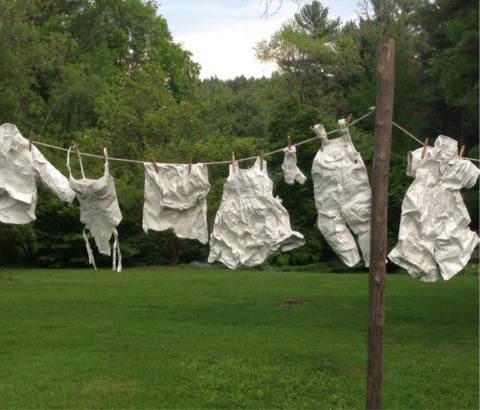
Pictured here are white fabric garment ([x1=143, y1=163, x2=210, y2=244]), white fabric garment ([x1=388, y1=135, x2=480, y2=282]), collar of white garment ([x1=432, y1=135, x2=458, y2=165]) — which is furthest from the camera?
white fabric garment ([x1=143, y1=163, x2=210, y2=244])

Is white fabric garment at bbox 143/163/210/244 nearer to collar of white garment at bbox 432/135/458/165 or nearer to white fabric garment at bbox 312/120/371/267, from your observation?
white fabric garment at bbox 312/120/371/267

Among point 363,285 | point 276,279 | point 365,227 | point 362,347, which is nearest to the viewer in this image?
point 365,227

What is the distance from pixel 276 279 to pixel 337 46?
2408cm

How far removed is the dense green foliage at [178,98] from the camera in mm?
21656

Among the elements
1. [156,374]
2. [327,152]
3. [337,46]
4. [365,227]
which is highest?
[337,46]

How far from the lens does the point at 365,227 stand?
683cm

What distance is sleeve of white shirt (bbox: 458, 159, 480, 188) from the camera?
7.14m

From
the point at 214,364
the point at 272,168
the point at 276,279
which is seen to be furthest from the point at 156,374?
the point at 272,168

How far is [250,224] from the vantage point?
25.0ft

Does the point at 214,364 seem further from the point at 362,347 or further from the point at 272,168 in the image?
the point at 272,168

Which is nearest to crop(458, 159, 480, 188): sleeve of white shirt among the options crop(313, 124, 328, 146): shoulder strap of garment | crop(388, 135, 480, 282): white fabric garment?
crop(388, 135, 480, 282): white fabric garment

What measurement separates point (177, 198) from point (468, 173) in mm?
2543

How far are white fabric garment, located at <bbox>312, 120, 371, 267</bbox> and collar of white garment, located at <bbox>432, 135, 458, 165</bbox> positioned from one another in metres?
0.63

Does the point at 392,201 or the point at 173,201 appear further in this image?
the point at 392,201
